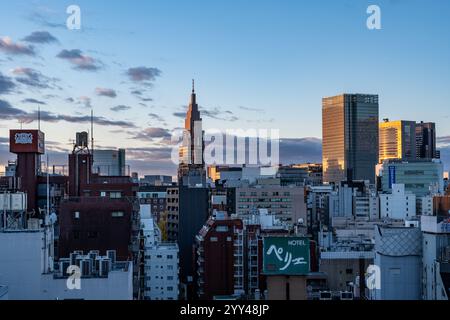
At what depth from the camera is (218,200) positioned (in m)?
47.0

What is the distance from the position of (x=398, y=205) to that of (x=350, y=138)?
52.3 meters

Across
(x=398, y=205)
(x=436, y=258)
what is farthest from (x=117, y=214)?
(x=398, y=205)

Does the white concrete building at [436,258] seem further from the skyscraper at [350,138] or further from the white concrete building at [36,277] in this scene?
the skyscraper at [350,138]

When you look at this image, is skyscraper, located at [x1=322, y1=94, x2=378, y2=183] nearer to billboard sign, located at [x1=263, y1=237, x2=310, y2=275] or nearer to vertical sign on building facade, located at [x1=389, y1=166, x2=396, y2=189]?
vertical sign on building facade, located at [x1=389, y1=166, x2=396, y2=189]

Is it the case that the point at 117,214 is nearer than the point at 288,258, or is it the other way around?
the point at 288,258

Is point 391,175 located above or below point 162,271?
above

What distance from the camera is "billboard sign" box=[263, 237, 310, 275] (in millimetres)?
19750

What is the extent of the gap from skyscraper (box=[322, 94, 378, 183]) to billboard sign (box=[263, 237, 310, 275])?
93860 millimetres

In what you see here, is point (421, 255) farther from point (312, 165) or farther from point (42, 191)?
point (312, 165)

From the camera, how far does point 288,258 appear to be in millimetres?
20047

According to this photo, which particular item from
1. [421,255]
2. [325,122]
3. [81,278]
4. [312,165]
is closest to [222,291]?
[421,255]

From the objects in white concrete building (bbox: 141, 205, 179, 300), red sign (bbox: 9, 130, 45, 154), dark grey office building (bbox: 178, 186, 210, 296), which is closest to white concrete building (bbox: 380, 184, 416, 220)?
dark grey office building (bbox: 178, 186, 210, 296)

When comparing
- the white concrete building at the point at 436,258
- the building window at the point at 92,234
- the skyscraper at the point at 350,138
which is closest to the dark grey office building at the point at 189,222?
the building window at the point at 92,234

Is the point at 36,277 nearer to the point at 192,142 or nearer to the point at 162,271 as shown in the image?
the point at 162,271
